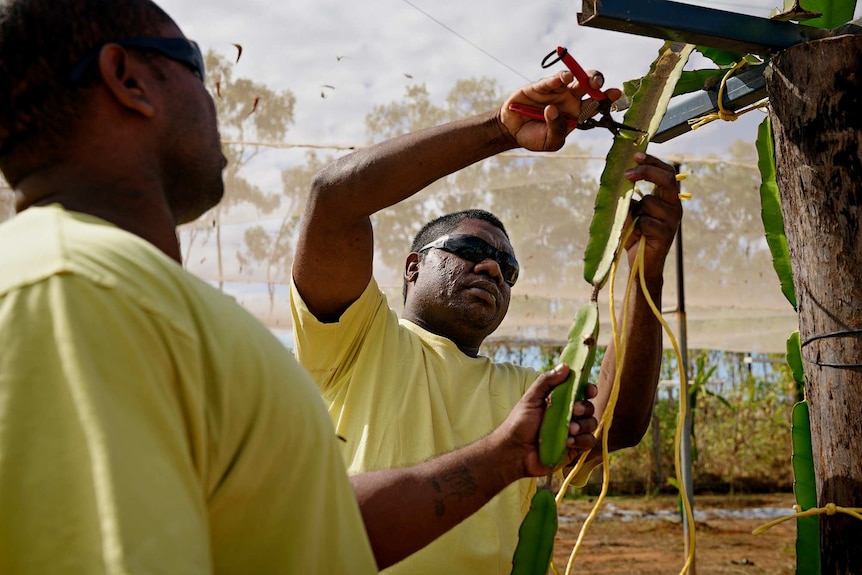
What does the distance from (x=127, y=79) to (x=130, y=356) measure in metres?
0.46

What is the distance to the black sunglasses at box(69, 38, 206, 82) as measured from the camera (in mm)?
1144

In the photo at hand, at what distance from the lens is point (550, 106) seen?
1951 mm

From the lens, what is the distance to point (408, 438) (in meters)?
2.43

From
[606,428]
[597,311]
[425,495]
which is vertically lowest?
[425,495]

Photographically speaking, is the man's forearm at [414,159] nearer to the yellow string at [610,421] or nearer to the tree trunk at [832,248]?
the yellow string at [610,421]

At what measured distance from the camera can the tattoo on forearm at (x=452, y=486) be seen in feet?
5.50

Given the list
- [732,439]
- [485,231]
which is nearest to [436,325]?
[485,231]

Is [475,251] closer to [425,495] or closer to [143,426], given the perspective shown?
[425,495]

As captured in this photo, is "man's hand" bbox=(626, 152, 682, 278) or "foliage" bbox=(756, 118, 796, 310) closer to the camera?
"man's hand" bbox=(626, 152, 682, 278)

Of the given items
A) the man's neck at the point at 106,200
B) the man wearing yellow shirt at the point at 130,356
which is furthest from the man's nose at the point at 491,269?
the man's neck at the point at 106,200

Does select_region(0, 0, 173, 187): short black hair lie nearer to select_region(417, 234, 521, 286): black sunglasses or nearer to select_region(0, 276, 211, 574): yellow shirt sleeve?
select_region(0, 276, 211, 574): yellow shirt sleeve

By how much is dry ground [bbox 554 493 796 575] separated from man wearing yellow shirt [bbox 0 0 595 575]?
7273mm

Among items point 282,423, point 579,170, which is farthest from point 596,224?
point 579,170

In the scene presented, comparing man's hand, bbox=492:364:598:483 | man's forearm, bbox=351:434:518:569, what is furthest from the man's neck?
man's hand, bbox=492:364:598:483
